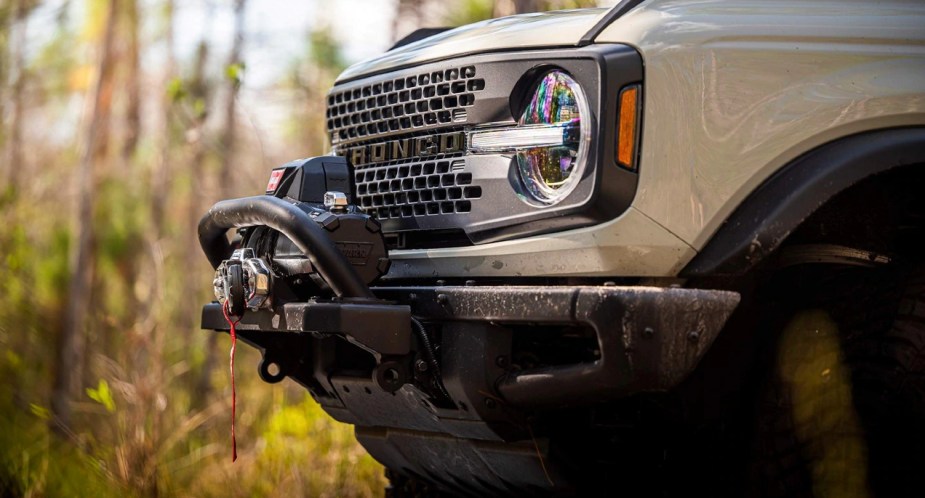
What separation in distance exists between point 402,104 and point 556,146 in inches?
A: 27.8

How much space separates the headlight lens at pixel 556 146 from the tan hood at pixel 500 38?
116 millimetres

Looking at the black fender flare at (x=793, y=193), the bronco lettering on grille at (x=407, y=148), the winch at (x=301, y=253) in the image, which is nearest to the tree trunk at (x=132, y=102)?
the bronco lettering on grille at (x=407, y=148)

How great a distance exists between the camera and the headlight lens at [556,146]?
294 centimetres

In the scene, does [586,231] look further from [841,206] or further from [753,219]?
[841,206]

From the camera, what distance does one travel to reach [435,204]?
133 inches

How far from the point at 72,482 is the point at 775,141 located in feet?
11.2

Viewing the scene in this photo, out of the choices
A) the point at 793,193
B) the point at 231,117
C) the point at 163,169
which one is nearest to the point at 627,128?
the point at 793,193

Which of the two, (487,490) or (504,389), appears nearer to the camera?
(504,389)

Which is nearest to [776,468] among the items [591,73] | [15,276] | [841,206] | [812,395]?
[812,395]

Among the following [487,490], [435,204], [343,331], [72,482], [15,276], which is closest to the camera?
[343,331]

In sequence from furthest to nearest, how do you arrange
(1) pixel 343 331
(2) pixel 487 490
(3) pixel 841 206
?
(2) pixel 487 490, (3) pixel 841 206, (1) pixel 343 331

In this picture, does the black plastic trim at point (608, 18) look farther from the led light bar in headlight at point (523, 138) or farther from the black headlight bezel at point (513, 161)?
the led light bar in headlight at point (523, 138)

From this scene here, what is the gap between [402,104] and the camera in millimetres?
3521

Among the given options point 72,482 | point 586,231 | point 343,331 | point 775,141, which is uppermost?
point 775,141
